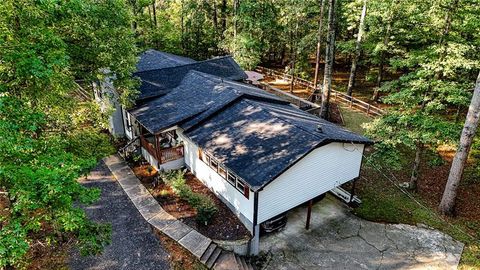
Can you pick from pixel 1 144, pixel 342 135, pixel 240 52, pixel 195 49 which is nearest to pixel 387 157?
pixel 342 135

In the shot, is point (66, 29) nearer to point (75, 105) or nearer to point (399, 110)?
point (75, 105)

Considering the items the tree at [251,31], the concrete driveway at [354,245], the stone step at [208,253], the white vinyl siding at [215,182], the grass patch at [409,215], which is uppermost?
the tree at [251,31]

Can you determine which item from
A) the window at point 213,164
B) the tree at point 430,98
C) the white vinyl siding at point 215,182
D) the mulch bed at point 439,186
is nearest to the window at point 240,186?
the white vinyl siding at point 215,182

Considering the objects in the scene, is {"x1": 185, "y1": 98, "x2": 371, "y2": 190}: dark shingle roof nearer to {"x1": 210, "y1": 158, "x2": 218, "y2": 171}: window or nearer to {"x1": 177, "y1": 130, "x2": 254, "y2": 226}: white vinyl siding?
{"x1": 210, "y1": 158, "x2": 218, "y2": 171}: window

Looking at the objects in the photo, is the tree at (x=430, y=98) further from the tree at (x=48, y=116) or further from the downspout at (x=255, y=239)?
the tree at (x=48, y=116)

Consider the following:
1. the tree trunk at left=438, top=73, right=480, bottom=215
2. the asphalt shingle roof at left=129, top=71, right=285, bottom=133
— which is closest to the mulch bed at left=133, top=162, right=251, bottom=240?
the asphalt shingle roof at left=129, top=71, right=285, bottom=133

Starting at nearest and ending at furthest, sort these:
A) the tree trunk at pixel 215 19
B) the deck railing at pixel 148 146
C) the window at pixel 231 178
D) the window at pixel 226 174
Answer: the window at pixel 226 174
the window at pixel 231 178
the deck railing at pixel 148 146
the tree trunk at pixel 215 19

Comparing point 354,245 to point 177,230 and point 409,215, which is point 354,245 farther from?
point 177,230

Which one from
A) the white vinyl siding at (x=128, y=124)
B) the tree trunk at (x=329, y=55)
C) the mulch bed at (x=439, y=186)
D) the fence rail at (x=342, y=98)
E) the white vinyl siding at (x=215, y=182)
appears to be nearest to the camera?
the white vinyl siding at (x=215, y=182)
